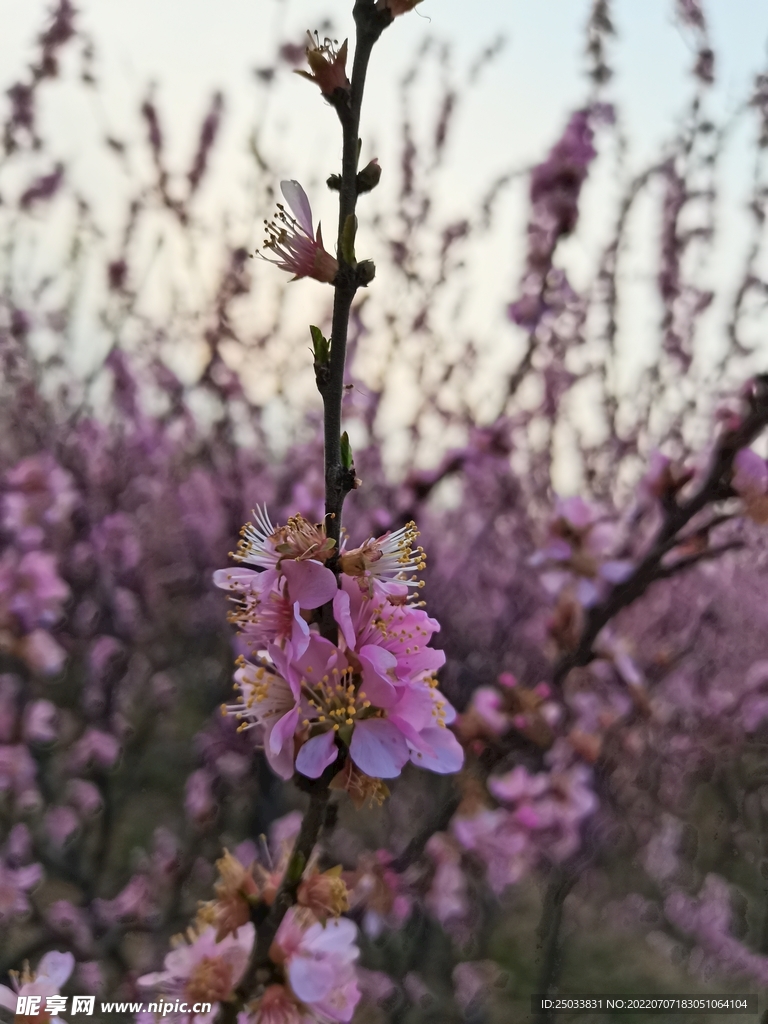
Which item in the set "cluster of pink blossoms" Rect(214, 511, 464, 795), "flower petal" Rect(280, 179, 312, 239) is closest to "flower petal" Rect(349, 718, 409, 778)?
"cluster of pink blossoms" Rect(214, 511, 464, 795)

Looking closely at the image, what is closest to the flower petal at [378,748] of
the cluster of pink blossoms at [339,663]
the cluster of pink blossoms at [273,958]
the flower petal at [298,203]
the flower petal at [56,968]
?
the cluster of pink blossoms at [339,663]

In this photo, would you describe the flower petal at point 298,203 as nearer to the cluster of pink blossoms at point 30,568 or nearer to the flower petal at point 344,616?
the flower petal at point 344,616

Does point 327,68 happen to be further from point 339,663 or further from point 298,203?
point 339,663

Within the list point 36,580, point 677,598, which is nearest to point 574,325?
point 677,598

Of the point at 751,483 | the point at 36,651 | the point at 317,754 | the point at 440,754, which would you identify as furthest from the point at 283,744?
the point at 36,651

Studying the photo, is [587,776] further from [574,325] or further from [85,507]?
[85,507]

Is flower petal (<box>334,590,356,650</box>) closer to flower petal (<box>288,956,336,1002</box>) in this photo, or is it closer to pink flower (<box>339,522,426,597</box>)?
pink flower (<box>339,522,426,597</box>)
